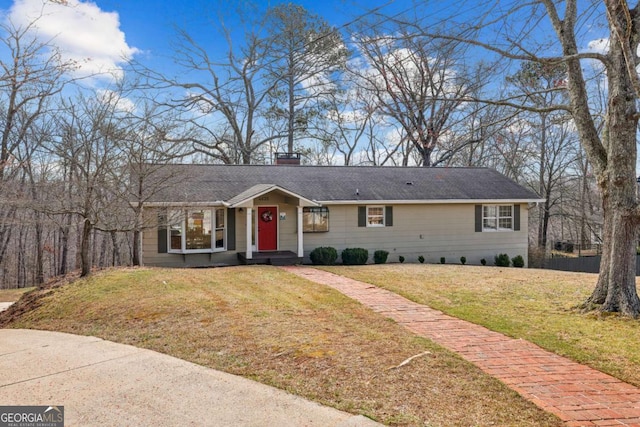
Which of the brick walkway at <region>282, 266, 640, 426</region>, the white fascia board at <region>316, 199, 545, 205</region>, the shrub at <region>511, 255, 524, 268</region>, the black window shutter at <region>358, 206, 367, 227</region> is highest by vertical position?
the white fascia board at <region>316, 199, 545, 205</region>

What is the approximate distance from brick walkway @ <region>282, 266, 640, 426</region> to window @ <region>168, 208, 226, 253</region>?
29.2ft

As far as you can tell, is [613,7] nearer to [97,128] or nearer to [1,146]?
[97,128]

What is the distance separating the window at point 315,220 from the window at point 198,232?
2994 mm

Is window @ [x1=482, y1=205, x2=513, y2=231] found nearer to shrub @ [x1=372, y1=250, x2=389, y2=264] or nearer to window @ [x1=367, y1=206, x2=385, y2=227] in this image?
window @ [x1=367, y1=206, x2=385, y2=227]

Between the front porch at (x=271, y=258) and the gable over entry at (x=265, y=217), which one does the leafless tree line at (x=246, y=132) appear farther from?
the front porch at (x=271, y=258)

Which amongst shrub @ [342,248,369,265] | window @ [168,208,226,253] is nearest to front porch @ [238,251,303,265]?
window @ [168,208,226,253]

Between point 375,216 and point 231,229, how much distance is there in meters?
5.63

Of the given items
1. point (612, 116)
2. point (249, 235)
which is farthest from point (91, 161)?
point (612, 116)

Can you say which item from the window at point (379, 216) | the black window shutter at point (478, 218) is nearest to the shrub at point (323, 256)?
the window at point (379, 216)

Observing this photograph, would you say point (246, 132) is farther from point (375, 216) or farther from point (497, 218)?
point (497, 218)

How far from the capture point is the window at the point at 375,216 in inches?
650

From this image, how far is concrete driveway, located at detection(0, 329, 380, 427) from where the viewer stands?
3.56 m

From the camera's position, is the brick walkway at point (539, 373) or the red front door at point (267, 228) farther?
the red front door at point (267, 228)

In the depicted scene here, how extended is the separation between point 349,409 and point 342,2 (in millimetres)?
5315
